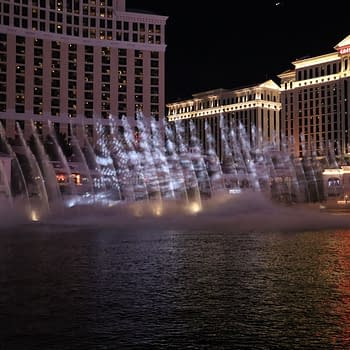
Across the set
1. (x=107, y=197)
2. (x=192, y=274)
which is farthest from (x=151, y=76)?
(x=192, y=274)

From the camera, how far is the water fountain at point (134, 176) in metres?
44.6

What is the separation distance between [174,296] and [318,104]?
109 metres

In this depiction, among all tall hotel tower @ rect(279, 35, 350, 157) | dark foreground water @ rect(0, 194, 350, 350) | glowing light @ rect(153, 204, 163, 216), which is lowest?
glowing light @ rect(153, 204, 163, 216)

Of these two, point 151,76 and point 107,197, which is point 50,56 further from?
point 107,197

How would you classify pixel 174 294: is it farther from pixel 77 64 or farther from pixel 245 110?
pixel 245 110

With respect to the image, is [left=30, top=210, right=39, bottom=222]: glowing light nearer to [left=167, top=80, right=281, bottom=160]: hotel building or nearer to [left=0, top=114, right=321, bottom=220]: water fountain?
[left=0, top=114, right=321, bottom=220]: water fountain

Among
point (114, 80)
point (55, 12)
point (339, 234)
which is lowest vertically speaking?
point (339, 234)

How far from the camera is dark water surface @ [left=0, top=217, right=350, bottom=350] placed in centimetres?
756

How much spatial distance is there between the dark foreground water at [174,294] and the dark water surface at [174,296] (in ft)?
0.06

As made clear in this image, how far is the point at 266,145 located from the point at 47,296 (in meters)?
119

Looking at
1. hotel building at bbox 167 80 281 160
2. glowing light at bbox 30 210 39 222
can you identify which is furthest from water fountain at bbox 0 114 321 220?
hotel building at bbox 167 80 281 160

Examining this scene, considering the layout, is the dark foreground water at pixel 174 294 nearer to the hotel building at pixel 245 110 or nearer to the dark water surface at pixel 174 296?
the dark water surface at pixel 174 296

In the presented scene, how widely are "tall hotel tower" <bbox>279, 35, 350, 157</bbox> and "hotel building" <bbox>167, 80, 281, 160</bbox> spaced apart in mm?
6485

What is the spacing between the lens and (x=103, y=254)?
53.9 feet
